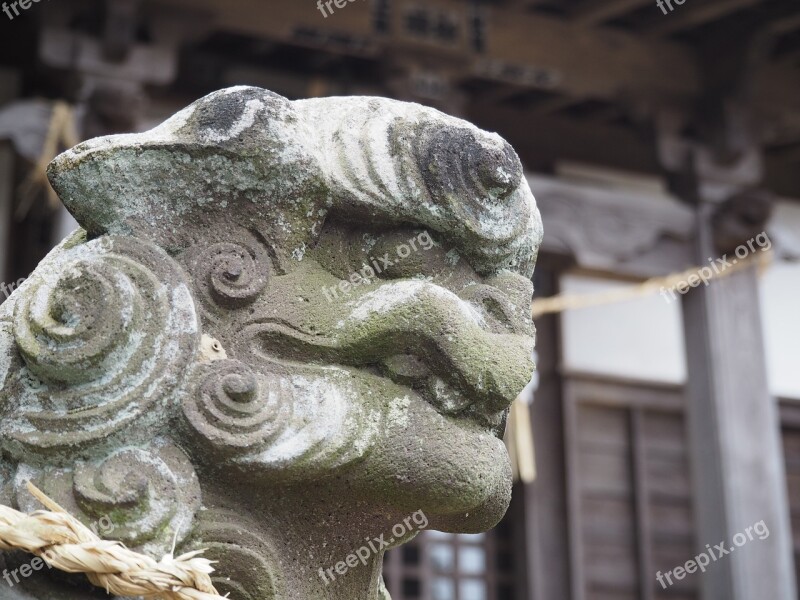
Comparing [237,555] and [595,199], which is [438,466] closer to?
[237,555]

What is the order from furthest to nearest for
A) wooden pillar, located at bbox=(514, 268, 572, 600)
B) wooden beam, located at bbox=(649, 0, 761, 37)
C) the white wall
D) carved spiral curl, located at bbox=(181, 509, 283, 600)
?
the white wall, wooden pillar, located at bbox=(514, 268, 572, 600), wooden beam, located at bbox=(649, 0, 761, 37), carved spiral curl, located at bbox=(181, 509, 283, 600)

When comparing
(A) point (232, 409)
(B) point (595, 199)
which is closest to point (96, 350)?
(A) point (232, 409)

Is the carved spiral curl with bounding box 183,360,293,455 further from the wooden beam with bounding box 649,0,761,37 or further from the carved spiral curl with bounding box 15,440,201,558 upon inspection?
the wooden beam with bounding box 649,0,761,37

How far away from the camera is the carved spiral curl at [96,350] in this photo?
1257 mm

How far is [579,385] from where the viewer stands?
5.69 meters

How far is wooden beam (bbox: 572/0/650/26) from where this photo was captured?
4.51 m

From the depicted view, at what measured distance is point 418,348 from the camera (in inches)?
53.4

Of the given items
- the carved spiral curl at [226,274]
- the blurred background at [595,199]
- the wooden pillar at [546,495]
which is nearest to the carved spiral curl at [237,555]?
the carved spiral curl at [226,274]

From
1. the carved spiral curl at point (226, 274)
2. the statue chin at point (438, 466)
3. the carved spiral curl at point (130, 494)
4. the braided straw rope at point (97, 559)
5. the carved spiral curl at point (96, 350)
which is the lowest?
the braided straw rope at point (97, 559)

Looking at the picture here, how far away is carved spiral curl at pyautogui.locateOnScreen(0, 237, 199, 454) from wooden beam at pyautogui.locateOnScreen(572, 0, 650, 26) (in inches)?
139

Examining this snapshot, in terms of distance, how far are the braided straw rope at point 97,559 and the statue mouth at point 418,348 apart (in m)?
0.28

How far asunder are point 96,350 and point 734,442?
383 cm

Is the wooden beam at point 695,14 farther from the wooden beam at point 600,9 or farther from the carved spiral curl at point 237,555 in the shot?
the carved spiral curl at point 237,555

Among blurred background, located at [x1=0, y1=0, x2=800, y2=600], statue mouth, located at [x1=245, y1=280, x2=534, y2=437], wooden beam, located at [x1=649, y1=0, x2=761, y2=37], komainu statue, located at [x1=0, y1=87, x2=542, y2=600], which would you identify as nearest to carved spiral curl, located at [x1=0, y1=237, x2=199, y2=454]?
komainu statue, located at [x1=0, y1=87, x2=542, y2=600]
